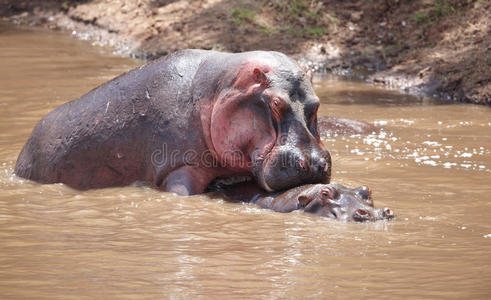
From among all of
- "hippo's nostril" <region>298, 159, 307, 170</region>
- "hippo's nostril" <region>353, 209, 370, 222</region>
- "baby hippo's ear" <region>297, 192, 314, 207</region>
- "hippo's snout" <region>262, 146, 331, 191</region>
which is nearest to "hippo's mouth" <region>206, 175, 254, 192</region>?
"hippo's snout" <region>262, 146, 331, 191</region>

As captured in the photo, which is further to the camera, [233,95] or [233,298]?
[233,95]

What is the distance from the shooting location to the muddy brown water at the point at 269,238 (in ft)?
13.1

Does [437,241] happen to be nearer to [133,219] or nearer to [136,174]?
[133,219]

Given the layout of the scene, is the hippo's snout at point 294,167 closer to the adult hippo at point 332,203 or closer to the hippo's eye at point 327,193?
the adult hippo at point 332,203

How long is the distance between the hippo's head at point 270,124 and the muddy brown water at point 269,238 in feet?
1.15

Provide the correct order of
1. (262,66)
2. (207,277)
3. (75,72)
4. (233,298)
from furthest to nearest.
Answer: (75,72) < (262,66) < (207,277) < (233,298)

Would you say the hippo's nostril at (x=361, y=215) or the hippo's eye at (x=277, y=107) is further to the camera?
the hippo's eye at (x=277, y=107)

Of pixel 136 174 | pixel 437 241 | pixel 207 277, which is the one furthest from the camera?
pixel 136 174

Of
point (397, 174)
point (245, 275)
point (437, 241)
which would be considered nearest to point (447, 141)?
point (397, 174)

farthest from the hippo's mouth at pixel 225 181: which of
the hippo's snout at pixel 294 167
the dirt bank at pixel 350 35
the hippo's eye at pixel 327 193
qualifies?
the dirt bank at pixel 350 35

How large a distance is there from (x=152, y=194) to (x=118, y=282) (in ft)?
7.38

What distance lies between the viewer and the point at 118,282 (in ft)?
13.2

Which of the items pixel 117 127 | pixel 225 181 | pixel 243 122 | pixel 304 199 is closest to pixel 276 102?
pixel 243 122

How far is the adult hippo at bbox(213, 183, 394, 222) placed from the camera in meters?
5.39
